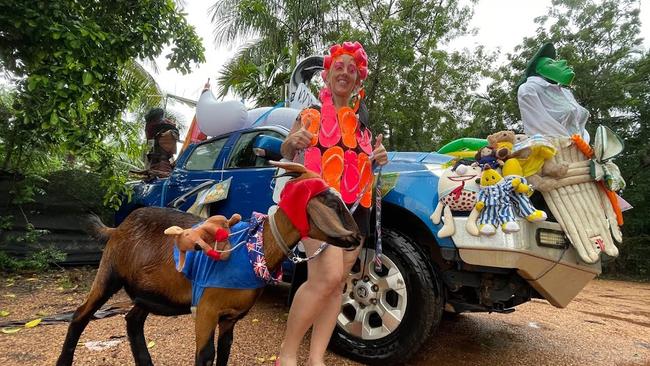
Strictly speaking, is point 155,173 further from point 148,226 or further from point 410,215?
point 410,215

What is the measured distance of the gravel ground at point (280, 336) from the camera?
2777 mm

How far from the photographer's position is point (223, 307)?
1.79 metres

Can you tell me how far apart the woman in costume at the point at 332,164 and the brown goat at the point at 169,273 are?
30cm

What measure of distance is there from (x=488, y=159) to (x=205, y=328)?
6.47 ft

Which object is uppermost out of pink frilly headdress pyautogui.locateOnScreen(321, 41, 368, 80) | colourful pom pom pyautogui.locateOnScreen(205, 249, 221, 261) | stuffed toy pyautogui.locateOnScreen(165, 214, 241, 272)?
pink frilly headdress pyautogui.locateOnScreen(321, 41, 368, 80)

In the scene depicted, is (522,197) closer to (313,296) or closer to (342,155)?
A: (342,155)

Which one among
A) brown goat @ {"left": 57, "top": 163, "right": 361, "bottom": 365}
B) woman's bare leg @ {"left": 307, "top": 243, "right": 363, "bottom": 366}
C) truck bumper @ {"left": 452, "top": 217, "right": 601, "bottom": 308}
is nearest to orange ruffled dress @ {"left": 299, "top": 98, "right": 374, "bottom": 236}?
woman's bare leg @ {"left": 307, "top": 243, "right": 363, "bottom": 366}

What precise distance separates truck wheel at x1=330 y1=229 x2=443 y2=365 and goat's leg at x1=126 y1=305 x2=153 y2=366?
4.04 ft

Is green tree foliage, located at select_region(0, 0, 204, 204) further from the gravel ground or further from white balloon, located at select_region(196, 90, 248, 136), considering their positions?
the gravel ground

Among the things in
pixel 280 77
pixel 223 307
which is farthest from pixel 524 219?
pixel 280 77

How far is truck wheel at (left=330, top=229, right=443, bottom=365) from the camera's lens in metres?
2.61

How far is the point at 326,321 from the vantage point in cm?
221

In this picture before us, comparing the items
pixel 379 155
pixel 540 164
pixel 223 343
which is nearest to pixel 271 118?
pixel 379 155

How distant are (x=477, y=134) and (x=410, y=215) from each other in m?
10.2
